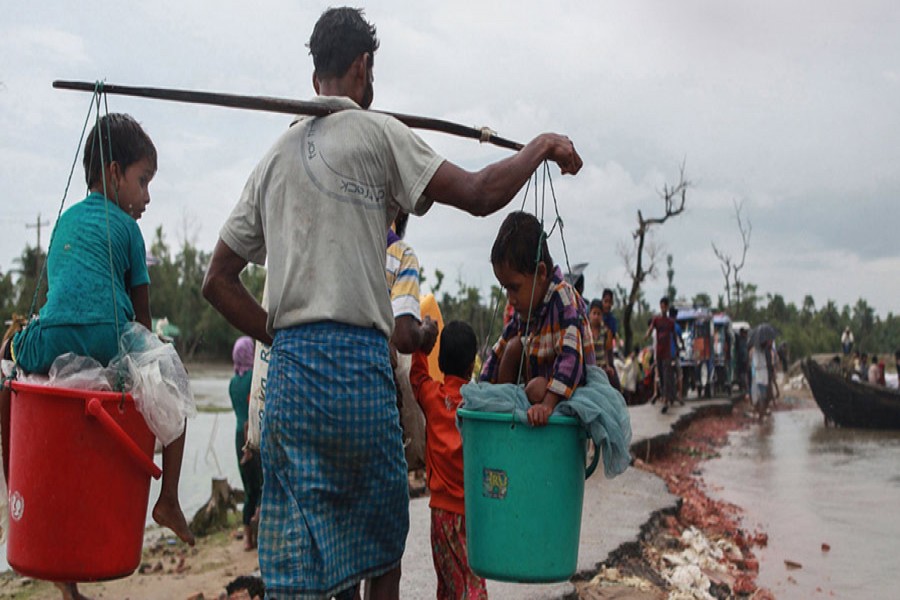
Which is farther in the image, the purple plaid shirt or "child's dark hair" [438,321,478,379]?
→ "child's dark hair" [438,321,478,379]

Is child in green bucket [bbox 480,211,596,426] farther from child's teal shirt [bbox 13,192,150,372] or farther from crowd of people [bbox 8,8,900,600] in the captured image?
child's teal shirt [bbox 13,192,150,372]

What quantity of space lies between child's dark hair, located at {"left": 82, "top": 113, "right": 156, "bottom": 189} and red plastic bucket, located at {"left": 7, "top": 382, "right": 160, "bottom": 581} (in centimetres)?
75

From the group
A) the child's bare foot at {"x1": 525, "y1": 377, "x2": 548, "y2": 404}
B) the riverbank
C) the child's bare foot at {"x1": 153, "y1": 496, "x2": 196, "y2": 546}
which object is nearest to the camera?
the child's bare foot at {"x1": 525, "y1": 377, "x2": 548, "y2": 404}

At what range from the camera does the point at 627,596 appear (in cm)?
432

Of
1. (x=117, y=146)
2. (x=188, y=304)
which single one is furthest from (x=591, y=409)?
(x=188, y=304)

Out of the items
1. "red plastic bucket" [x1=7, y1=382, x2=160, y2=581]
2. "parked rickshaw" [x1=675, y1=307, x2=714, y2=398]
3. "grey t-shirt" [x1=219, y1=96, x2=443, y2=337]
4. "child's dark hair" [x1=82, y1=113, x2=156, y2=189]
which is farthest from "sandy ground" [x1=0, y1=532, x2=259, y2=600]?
"parked rickshaw" [x1=675, y1=307, x2=714, y2=398]

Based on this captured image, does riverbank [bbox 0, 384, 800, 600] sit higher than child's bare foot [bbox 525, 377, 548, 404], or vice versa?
child's bare foot [bbox 525, 377, 548, 404]

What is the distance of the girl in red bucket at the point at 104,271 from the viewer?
2.57m

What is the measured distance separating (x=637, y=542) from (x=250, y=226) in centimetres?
366

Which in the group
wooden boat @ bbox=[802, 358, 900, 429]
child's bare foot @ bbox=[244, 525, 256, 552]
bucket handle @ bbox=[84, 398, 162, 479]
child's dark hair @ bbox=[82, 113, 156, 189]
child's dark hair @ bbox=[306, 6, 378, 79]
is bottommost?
child's bare foot @ bbox=[244, 525, 256, 552]

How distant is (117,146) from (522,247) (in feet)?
4.29

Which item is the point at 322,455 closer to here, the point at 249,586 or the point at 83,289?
the point at 83,289

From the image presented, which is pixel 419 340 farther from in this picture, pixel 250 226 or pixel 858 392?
pixel 858 392

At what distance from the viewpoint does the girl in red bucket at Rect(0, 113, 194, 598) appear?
2574mm
